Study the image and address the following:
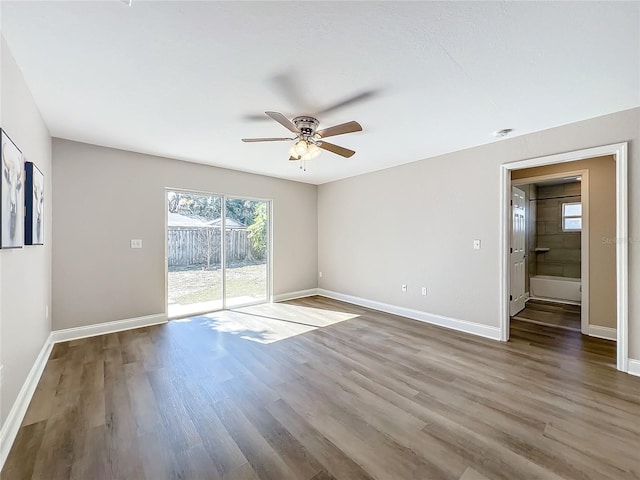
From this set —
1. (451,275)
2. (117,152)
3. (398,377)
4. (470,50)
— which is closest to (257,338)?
(398,377)

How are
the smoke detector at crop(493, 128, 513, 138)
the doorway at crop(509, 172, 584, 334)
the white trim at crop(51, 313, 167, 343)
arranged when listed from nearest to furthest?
the smoke detector at crop(493, 128, 513, 138) < the white trim at crop(51, 313, 167, 343) < the doorway at crop(509, 172, 584, 334)

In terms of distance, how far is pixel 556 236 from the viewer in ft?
19.1

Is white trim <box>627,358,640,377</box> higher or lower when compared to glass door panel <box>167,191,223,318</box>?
lower

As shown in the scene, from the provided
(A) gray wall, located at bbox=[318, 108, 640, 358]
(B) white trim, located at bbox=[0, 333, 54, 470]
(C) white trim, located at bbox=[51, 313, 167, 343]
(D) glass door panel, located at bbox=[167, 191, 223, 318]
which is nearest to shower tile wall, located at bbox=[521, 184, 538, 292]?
(A) gray wall, located at bbox=[318, 108, 640, 358]

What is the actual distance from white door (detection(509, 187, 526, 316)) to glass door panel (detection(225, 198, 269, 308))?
4.31 m

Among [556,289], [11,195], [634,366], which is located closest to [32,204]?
[11,195]

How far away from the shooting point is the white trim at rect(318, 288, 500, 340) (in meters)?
3.52

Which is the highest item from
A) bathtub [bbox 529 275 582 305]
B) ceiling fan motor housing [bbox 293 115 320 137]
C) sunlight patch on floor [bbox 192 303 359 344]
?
ceiling fan motor housing [bbox 293 115 320 137]

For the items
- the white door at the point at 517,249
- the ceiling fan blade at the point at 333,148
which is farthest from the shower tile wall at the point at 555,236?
the ceiling fan blade at the point at 333,148

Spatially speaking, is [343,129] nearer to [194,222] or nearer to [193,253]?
[194,222]

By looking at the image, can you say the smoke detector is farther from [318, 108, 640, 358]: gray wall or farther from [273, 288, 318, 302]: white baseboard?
[273, 288, 318, 302]: white baseboard

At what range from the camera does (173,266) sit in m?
4.28

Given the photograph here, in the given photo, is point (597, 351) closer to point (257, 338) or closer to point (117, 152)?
point (257, 338)

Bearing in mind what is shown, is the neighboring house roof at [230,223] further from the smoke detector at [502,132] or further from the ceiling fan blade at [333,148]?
the smoke detector at [502,132]
